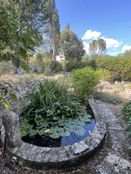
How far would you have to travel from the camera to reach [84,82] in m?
6.29

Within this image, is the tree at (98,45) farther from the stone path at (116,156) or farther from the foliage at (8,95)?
the foliage at (8,95)

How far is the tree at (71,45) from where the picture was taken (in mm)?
16688

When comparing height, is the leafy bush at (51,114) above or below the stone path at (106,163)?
above

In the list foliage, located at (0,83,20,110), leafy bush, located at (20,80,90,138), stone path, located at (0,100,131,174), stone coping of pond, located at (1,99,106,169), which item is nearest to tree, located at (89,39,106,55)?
leafy bush, located at (20,80,90,138)

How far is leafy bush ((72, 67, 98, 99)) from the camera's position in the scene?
20.6 feet

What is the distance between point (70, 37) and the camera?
60.2ft

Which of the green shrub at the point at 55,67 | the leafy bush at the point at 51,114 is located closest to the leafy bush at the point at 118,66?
the green shrub at the point at 55,67

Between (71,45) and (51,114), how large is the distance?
1359 centimetres

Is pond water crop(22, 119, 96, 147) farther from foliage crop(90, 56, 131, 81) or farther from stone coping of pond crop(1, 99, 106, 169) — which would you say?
foliage crop(90, 56, 131, 81)

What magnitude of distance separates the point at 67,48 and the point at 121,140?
13667mm

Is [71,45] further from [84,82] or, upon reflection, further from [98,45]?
[98,45]

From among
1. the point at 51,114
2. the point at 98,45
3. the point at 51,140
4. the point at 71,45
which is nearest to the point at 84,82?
the point at 51,114

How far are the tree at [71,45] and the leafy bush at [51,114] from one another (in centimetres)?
1086

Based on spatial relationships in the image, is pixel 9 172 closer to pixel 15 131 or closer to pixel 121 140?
pixel 15 131
